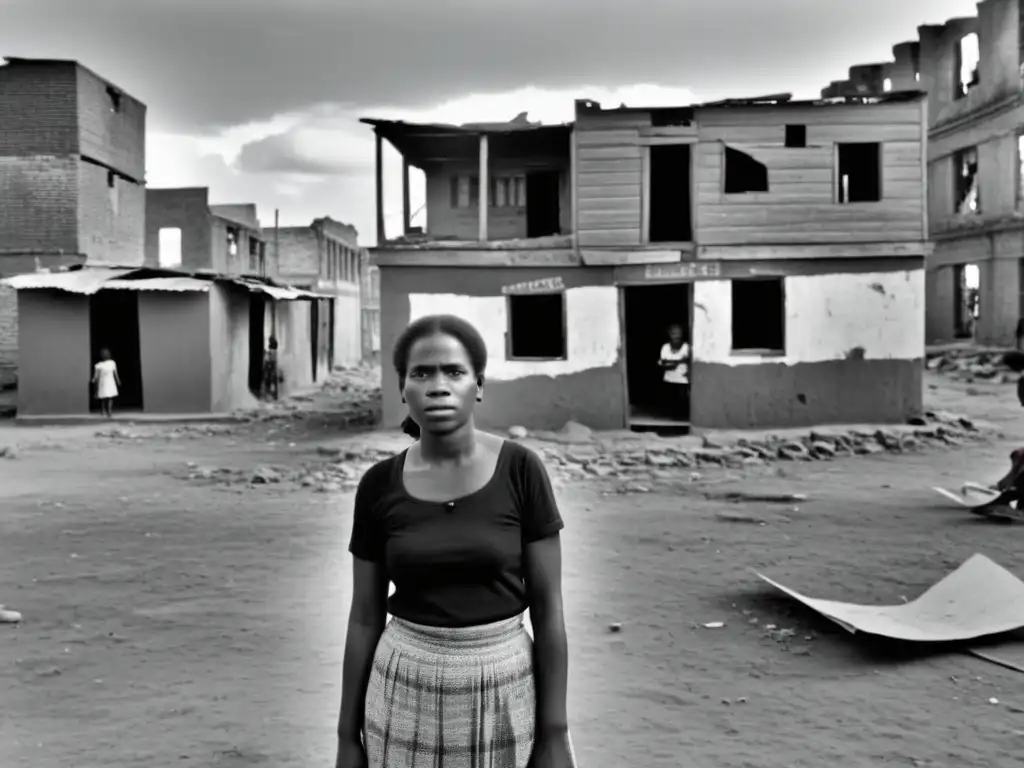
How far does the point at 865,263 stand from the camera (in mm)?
18281

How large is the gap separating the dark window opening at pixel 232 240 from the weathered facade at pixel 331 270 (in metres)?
2.58

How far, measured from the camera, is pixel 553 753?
249cm

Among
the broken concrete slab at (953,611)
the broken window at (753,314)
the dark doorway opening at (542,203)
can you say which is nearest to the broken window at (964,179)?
the broken window at (753,314)

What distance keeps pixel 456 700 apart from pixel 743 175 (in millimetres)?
19400

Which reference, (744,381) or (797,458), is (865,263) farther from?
(797,458)

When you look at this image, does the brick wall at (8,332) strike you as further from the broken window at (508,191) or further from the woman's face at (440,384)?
the woman's face at (440,384)

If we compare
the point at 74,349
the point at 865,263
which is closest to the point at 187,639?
the point at 865,263

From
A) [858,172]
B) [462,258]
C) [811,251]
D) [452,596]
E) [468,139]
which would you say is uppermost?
[468,139]

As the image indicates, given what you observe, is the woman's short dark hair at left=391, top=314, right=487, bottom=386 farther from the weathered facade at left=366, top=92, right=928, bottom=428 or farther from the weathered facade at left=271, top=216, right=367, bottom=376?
the weathered facade at left=271, top=216, right=367, bottom=376

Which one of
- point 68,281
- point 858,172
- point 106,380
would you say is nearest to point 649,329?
point 858,172

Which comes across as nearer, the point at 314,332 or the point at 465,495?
the point at 465,495

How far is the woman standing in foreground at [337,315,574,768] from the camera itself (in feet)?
7.88

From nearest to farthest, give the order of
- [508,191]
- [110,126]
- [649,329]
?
[508,191] < [649,329] < [110,126]

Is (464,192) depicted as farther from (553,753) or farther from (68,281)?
(553,753)
